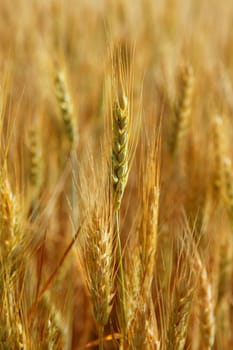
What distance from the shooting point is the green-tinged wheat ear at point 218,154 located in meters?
1.65

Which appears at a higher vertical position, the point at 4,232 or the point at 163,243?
the point at 4,232

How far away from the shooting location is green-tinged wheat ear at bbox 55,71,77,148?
175 centimetres

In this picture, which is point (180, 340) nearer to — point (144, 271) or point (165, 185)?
point (144, 271)

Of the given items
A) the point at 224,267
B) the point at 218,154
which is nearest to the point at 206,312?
the point at 224,267

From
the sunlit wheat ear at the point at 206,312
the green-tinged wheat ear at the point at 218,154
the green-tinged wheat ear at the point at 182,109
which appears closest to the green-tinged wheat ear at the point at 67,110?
the green-tinged wheat ear at the point at 182,109

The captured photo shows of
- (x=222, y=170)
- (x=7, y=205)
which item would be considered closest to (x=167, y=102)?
(x=222, y=170)

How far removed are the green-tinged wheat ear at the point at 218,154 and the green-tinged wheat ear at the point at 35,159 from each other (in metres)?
0.57

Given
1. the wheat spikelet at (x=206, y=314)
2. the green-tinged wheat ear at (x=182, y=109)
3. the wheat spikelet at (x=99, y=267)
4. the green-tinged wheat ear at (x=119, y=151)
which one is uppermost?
the green-tinged wheat ear at (x=182, y=109)

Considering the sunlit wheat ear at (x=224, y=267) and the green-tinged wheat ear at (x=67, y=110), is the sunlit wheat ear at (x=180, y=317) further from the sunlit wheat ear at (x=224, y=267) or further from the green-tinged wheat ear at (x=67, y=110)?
the green-tinged wheat ear at (x=67, y=110)

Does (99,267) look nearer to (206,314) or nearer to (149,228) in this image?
(149,228)

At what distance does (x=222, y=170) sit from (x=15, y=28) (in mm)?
2135

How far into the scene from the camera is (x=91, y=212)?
1098 mm

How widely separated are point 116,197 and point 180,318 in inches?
11.0

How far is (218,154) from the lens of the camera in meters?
1.66
